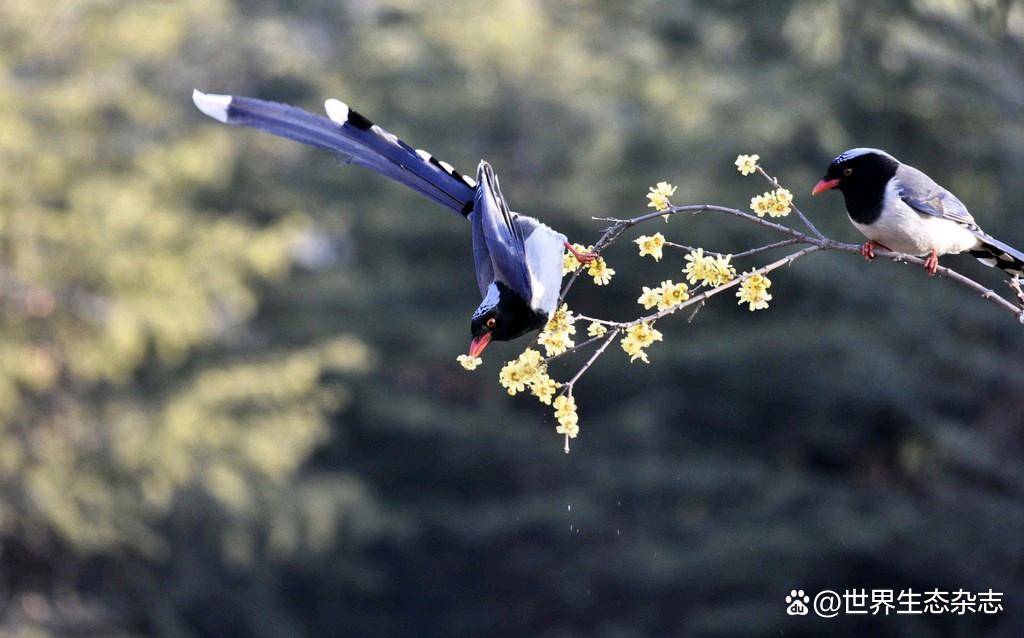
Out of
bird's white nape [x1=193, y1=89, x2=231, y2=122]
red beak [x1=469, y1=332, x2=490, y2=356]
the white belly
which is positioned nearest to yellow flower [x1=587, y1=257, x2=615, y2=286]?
red beak [x1=469, y1=332, x2=490, y2=356]

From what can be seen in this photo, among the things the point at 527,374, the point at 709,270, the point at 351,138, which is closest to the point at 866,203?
the point at 709,270

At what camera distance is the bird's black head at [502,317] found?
12.4ft

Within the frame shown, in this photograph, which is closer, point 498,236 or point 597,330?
point 597,330

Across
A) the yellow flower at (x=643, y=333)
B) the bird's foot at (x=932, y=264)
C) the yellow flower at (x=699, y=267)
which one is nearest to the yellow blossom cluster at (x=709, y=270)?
the yellow flower at (x=699, y=267)

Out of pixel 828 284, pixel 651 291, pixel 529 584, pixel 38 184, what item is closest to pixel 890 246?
pixel 651 291

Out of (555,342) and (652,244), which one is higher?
(652,244)

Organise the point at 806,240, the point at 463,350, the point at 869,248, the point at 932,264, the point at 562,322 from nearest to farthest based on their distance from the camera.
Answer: the point at 806,240 → the point at 562,322 → the point at 932,264 → the point at 869,248 → the point at 463,350

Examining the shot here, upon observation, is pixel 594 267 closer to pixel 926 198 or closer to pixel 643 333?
pixel 643 333

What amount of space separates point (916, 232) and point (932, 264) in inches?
6.1

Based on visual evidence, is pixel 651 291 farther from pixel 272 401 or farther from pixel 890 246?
pixel 272 401

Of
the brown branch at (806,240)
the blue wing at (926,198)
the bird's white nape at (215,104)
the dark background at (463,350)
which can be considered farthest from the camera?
the dark background at (463,350)

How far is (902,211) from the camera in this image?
3820 mm

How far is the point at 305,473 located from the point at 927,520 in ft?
22.3

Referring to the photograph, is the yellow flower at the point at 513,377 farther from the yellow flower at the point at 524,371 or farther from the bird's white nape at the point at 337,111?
the bird's white nape at the point at 337,111
